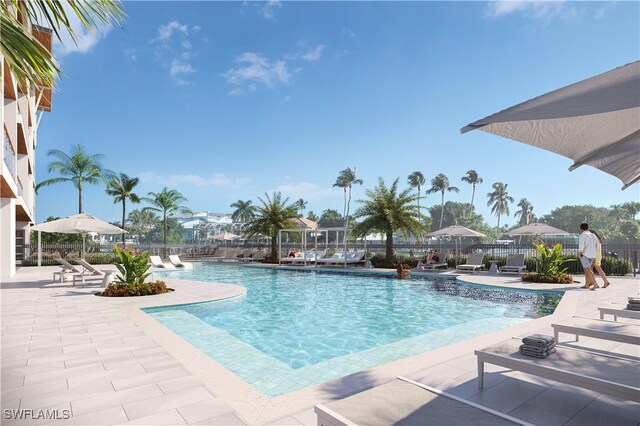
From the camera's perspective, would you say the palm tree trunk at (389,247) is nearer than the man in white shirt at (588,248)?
No

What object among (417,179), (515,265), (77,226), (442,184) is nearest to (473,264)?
(515,265)

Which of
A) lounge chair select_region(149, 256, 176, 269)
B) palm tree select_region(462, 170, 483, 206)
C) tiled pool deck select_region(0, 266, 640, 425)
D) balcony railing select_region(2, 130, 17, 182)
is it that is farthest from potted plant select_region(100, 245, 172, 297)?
palm tree select_region(462, 170, 483, 206)

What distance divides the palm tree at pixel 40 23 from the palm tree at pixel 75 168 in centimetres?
3349

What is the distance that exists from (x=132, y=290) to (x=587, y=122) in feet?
35.1

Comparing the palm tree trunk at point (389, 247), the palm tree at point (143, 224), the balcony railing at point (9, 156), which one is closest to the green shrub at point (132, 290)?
the balcony railing at point (9, 156)

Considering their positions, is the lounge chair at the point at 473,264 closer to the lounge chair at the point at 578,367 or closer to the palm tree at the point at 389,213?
the palm tree at the point at 389,213

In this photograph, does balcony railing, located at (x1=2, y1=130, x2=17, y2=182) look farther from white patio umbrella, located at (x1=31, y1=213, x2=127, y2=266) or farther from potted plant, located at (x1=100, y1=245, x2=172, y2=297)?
potted plant, located at (x1=100, y1=245, x2=172, y2=297)

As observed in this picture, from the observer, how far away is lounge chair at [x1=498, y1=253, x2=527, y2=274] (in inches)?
628

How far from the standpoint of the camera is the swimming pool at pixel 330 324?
550 centimetres

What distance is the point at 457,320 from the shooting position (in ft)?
27.0

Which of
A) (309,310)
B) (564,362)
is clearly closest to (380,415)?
(564,362)

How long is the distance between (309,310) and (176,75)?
21348 mm

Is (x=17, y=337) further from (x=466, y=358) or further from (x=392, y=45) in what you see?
(x=392, y=45)

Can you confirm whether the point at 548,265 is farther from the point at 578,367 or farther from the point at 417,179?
the point at 417,179
